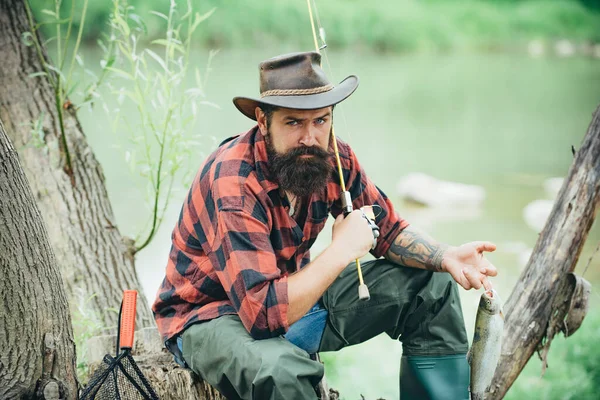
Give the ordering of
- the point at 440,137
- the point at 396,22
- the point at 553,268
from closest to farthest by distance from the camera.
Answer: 1. the point at 553,268
2. the point at 440,137
3. the point at 396,22

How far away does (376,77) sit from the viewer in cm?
1652

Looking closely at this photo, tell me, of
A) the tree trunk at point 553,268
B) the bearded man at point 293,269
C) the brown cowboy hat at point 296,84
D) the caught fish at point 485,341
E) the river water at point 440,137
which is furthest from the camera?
the river water at point 440,137

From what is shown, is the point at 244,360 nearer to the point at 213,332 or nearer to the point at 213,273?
the point at 213,332

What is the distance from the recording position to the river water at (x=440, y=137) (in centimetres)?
639

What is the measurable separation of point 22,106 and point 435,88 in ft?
45.9

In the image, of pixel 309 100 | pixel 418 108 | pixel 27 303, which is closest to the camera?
pixel 27 303

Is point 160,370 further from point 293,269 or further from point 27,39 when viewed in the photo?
point 27,39

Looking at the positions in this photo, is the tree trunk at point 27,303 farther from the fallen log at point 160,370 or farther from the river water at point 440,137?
the river water at point 440,137

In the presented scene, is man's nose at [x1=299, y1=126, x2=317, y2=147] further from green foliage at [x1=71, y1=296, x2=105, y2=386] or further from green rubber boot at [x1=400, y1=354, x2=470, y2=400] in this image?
green foliage at [x1=71, y1=296, x2=105, y2=386]

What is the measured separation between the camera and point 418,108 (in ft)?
49.6

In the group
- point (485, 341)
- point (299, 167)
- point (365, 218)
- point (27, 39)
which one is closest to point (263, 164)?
point (299, 167)

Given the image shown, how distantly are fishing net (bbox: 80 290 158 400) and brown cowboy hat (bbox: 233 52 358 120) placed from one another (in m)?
0.79

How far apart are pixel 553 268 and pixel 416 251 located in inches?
35.1

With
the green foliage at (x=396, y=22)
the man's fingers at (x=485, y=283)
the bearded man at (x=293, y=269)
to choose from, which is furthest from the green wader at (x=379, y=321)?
the green foliage at (x=396, y=22)
